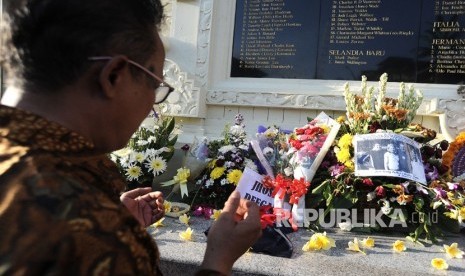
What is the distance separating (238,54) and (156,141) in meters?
1.66

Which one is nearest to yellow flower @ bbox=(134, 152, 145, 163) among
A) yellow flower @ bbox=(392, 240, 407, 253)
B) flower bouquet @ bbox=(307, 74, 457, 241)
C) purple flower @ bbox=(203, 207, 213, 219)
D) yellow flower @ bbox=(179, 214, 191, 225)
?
purple flower @ bbox=(203, 207, 213, 219)

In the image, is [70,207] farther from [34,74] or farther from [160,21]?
[160,21]

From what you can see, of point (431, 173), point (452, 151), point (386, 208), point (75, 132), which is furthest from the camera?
point (452, 151)

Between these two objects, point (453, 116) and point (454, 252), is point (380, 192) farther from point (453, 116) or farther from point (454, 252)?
point (453, 116)

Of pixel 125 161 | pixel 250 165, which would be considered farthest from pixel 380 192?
pixel 125 161

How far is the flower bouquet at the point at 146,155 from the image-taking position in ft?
11.9

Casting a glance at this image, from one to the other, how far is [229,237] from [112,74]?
513 millimetres

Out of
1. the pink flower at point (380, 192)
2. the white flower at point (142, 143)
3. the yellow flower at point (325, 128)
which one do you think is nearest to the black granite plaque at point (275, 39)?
the yellow flower at point (325, 128)

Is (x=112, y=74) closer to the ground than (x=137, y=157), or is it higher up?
higher up

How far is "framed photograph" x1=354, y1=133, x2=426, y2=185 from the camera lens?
2.80 m

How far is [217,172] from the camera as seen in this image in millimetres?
3443

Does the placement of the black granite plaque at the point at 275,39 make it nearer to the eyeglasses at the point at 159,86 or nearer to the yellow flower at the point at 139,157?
the yellow flower at the point at 139,157

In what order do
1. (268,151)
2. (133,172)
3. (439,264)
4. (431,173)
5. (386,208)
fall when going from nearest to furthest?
(439,264), (386,208), (431,173), (268,151), (133,172)

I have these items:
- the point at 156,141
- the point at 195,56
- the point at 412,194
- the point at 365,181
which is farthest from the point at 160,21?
the point at 195,56
